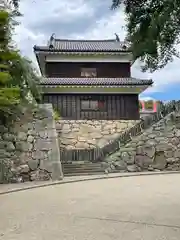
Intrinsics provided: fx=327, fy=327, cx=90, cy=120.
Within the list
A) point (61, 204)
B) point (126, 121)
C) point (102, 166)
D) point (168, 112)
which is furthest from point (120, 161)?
point (61, 204)

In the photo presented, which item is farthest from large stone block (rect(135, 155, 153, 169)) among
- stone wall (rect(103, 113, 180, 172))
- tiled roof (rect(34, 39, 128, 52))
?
tiled roof (rect(34, 39, 128, 52))

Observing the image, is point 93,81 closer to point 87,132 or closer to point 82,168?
point 87,132

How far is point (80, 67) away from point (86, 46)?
7.61ft

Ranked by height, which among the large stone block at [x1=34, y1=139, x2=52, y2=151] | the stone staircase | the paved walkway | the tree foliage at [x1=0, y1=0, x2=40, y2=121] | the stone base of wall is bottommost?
the paved walkway

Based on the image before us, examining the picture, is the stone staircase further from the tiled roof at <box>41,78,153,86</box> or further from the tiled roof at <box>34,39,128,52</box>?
the tiled roof at <box>34,39,128,52</box>

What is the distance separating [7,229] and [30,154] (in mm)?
7809

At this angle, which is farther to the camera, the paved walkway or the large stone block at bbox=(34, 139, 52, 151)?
the large stone block at bbox=(34, 139, 52, 151)

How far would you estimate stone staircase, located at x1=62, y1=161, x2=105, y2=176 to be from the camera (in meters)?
14.3

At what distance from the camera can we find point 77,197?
7.63 meters

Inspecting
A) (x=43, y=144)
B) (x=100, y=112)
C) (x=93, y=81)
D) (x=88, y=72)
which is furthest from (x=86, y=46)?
(x=43, y=144)

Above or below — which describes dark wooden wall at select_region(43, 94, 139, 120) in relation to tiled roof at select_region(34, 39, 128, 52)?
below

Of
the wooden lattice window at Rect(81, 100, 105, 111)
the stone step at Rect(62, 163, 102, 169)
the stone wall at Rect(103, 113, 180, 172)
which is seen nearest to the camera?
the stone step at Rect(62, 163, 102, 169)

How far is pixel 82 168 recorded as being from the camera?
14.7 meters

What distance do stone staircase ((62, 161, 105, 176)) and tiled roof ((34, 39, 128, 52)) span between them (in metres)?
9.32
